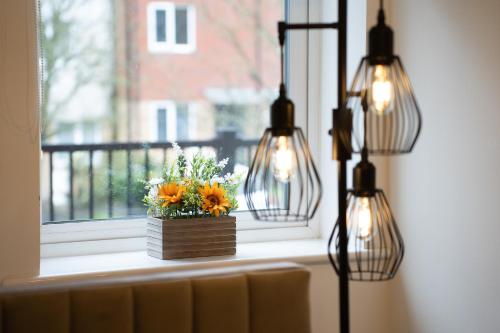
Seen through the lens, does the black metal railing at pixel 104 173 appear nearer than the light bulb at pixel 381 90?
No

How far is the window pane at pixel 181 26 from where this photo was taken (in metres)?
2.69

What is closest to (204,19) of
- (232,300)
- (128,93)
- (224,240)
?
(128,93)

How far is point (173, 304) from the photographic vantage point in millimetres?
1766

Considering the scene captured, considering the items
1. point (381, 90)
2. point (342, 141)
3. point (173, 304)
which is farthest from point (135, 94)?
point (381, 90)

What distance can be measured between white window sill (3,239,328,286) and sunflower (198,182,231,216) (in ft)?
0.56

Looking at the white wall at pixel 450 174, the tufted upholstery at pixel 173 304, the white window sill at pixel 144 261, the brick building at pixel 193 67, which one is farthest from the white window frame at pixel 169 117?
the tufted upholstery at pixel 173 304

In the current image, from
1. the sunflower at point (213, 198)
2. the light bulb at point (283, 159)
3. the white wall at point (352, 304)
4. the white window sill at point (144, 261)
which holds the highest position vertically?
the light bulb at point (283, 159)

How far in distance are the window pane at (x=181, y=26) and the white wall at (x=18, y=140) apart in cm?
61

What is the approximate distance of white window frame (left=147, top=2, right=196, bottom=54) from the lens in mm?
2656

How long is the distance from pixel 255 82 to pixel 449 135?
823 mm

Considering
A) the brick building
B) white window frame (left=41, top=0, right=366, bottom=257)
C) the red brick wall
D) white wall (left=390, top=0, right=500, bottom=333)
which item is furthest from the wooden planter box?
white wall (left=390, top=0, right=500, bottom=333)

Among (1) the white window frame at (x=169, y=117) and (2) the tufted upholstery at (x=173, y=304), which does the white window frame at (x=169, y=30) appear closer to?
(1) the white window frame at (x=169, y=117)

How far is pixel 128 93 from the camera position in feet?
8.68

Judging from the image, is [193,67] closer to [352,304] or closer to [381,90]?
[352,304]
